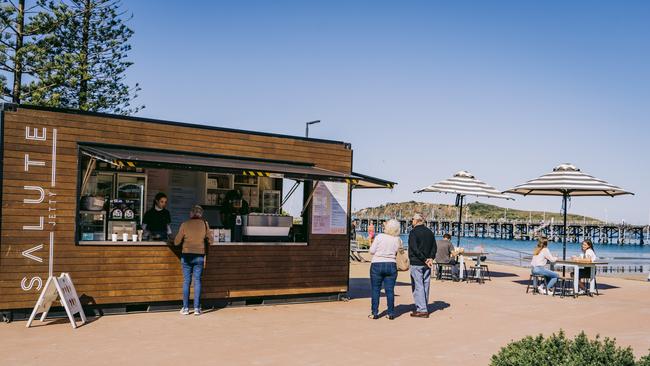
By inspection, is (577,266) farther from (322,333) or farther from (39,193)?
(39,193)

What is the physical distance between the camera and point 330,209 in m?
12.2

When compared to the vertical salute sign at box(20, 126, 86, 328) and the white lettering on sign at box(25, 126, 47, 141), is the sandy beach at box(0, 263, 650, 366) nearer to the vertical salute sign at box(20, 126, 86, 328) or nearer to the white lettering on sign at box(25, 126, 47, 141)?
the vertical salute sign at box(20, 126, 86, 328)

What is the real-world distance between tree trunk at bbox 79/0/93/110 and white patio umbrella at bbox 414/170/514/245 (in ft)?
48.7

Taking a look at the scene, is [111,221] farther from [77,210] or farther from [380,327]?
[380,327]

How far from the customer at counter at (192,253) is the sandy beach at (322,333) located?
1.00 ft

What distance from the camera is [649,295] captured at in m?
15.1

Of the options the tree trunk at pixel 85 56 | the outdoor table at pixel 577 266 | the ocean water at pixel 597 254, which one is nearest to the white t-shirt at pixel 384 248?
the outdoor table at pixel 577 266

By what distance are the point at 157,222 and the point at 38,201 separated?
6.15 feet

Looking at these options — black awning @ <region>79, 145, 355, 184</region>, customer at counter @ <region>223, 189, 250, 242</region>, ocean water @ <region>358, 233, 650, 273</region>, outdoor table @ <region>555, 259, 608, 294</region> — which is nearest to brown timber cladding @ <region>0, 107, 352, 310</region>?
black awning @ <region>79, 145, 355, 184</region>

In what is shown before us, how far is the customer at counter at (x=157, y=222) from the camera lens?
415 inches

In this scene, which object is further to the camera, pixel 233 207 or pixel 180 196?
pixel 180 196

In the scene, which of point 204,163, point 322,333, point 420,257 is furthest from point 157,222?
point 420,257

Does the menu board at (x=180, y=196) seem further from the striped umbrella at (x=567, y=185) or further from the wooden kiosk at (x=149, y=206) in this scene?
the striped umbrella at (x=567, y=185)

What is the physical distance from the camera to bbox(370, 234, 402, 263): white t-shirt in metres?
10.2
